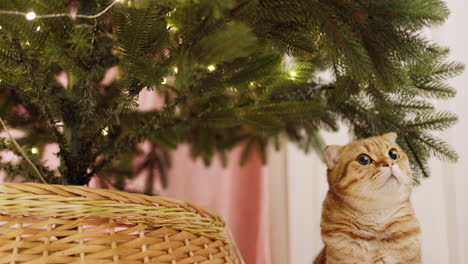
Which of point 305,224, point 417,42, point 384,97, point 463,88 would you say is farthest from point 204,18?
point 305,224

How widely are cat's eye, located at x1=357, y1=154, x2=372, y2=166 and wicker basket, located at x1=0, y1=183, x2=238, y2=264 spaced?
261mm

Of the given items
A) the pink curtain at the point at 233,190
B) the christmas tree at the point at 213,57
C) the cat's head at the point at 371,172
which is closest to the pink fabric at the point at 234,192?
the pink curtain at the point at 233,190

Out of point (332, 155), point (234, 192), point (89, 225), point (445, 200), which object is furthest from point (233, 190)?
point (89, 225)

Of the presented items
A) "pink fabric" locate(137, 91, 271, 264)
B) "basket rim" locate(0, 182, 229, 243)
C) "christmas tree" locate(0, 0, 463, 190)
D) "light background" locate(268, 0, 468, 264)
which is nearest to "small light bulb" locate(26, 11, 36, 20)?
"christmas tree" locate(0, 0, 463, 190)

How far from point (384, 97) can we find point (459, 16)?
507 mm

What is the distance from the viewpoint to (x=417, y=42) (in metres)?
0.59

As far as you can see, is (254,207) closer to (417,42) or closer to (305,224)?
(305,224)

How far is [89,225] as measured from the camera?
1.66 ft

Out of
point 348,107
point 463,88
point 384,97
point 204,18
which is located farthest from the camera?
point 463,88

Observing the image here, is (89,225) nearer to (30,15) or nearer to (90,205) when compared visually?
(90,205)

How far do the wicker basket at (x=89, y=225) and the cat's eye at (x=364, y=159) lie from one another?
0.86ft

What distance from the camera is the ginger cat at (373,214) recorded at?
60cm

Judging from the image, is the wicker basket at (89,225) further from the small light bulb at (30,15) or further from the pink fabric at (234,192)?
the pink fabric at (234,192)

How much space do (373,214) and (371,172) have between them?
59 mm
